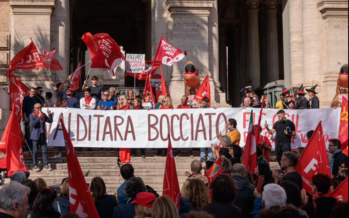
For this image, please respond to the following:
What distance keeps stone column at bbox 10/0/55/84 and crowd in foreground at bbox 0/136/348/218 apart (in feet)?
42.9

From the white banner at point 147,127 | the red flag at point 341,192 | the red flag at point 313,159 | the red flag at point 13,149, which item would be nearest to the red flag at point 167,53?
the white banner at point 147,127

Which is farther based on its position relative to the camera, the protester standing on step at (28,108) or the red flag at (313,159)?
the protester standing on step at (28,108)

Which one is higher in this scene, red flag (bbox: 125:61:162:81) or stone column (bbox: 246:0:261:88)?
stone column (bbox: 246:0:261:88)

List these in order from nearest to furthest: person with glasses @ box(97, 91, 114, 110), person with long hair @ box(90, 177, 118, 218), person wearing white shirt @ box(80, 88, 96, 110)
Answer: person with long hair @ box(90, 177, 118, 218) → person with glasses @ box(97, 91, 114, 110) → person wearing white shirt @ box(80, 88, 96, 110)

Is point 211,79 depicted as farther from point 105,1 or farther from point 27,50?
point 105,1

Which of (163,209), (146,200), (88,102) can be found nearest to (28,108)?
(88,102)

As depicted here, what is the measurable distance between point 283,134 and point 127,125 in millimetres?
4225

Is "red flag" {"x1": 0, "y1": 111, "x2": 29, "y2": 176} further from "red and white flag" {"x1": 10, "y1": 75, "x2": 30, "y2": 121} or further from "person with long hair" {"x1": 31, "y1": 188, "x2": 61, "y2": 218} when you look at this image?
"person with long hair" {"x1": 31, "y1": 188, "x2": 61, "y2": 218}

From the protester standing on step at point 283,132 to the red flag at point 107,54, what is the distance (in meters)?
5.86

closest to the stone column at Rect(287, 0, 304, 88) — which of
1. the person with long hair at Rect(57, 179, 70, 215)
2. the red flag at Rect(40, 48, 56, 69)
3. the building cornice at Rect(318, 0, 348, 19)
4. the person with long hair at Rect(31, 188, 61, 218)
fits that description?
the building cornice at Rect(318, 0, 348, 19)

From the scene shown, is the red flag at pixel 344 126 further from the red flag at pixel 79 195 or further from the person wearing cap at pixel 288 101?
the person wearing cap at pixel 288 101

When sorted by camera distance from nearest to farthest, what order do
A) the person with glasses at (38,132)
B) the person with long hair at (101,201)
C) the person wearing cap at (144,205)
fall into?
the person wearing cap at (144,205) < the person with long hair at (101,201) < the person with glasses at (38,132)

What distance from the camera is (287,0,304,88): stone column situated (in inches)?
911

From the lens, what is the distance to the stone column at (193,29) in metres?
21.6
